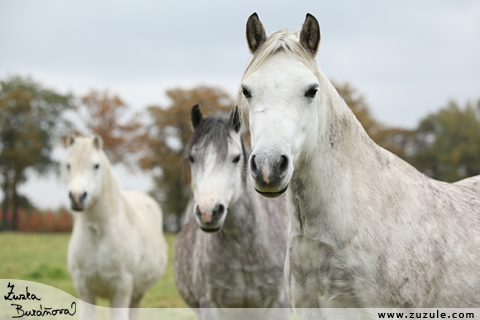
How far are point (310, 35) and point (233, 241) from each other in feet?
7.47

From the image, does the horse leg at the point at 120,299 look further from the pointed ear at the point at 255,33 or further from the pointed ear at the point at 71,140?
the pointed ear at the point at 255,33

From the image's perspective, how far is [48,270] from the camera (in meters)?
10.4

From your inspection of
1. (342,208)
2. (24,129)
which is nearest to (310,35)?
(342,208)

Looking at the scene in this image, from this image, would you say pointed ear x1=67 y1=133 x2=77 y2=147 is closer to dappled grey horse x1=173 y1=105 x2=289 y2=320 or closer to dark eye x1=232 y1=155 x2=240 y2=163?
dappled grey horse x1=173 y1=105 x2=289 y2=320

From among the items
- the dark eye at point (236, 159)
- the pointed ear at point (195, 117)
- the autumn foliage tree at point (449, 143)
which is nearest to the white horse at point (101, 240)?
the pointed ear at point (195, 117)

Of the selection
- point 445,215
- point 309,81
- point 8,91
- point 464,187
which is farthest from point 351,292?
point 8,91

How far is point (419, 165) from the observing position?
93.8 feet

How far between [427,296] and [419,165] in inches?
1143

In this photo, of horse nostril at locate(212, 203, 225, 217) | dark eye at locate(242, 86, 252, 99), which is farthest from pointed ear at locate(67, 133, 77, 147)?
dark eye at locate(242, 86, 252, 99)

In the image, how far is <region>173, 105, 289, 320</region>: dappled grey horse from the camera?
3.82 metres

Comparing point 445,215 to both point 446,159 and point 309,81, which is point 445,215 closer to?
point 309,81

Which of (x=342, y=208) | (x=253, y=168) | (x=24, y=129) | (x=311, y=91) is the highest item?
(x=24, y=129)

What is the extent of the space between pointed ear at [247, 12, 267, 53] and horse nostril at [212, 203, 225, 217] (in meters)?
1.46

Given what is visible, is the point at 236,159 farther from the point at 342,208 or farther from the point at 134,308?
the point at 134,308
